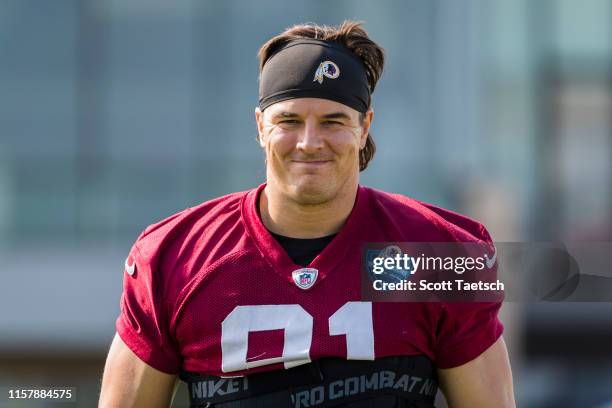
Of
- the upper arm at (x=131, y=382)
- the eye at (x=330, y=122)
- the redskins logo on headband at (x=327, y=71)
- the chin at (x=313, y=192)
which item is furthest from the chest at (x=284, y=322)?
the redskins logo on headband at (x=327, y=71)

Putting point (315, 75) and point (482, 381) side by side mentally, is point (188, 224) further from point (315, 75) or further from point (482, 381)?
point (482, 381)

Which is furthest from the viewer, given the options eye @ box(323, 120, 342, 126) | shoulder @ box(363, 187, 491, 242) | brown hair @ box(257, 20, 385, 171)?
brown hair @ box(257, 20, 385, 171)

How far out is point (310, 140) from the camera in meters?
3.52

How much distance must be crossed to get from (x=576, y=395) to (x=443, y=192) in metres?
A: 3.78

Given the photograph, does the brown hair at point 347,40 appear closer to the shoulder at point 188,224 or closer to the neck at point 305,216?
the neck at point 305,216

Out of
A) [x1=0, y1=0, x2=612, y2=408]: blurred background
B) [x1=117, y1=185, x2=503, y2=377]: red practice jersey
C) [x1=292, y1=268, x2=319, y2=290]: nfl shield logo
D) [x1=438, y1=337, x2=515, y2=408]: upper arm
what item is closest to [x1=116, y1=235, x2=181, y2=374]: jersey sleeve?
[x1=117, y1=185, x2=503, y2=377]: red practice jersey

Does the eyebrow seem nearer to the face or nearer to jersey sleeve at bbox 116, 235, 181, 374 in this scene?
the face

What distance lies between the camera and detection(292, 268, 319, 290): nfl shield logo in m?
3.57

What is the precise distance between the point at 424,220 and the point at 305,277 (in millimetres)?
469

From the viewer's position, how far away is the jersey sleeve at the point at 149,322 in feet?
11.8

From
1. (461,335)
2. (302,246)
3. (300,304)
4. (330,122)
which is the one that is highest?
(330,122)

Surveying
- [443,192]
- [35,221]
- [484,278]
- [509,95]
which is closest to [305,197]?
[484,278]

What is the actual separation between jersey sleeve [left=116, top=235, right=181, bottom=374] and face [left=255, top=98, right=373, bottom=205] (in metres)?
0.51

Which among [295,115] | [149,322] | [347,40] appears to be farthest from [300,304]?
[347,40]
